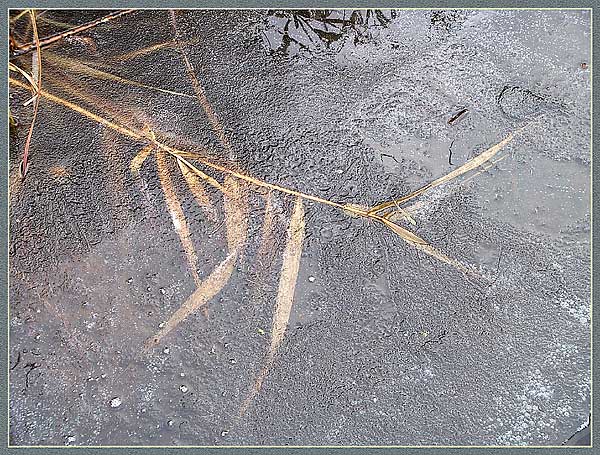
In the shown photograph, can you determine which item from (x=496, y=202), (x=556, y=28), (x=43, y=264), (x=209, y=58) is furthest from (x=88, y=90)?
(x=556, y=28)

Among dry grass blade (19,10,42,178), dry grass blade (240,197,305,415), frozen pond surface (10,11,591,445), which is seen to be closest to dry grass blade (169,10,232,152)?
frozen pond surface (10,11,591,445)

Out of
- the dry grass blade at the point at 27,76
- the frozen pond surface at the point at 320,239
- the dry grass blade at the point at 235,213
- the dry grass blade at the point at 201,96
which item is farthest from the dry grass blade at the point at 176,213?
the dry grass blade at the point at 27,76

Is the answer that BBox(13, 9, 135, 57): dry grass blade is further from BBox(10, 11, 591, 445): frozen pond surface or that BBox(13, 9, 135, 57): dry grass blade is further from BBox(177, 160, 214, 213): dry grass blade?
BBox(177, 160, 214, 213): dry grass blade

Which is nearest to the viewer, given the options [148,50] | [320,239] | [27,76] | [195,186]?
[320,239]

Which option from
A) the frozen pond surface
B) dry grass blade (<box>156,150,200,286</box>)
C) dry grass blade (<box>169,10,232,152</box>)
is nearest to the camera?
the frozen pond surface

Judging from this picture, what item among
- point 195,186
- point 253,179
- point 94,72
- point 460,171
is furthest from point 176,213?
point 460,171

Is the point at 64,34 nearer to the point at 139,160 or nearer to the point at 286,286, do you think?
the point at 139,160
